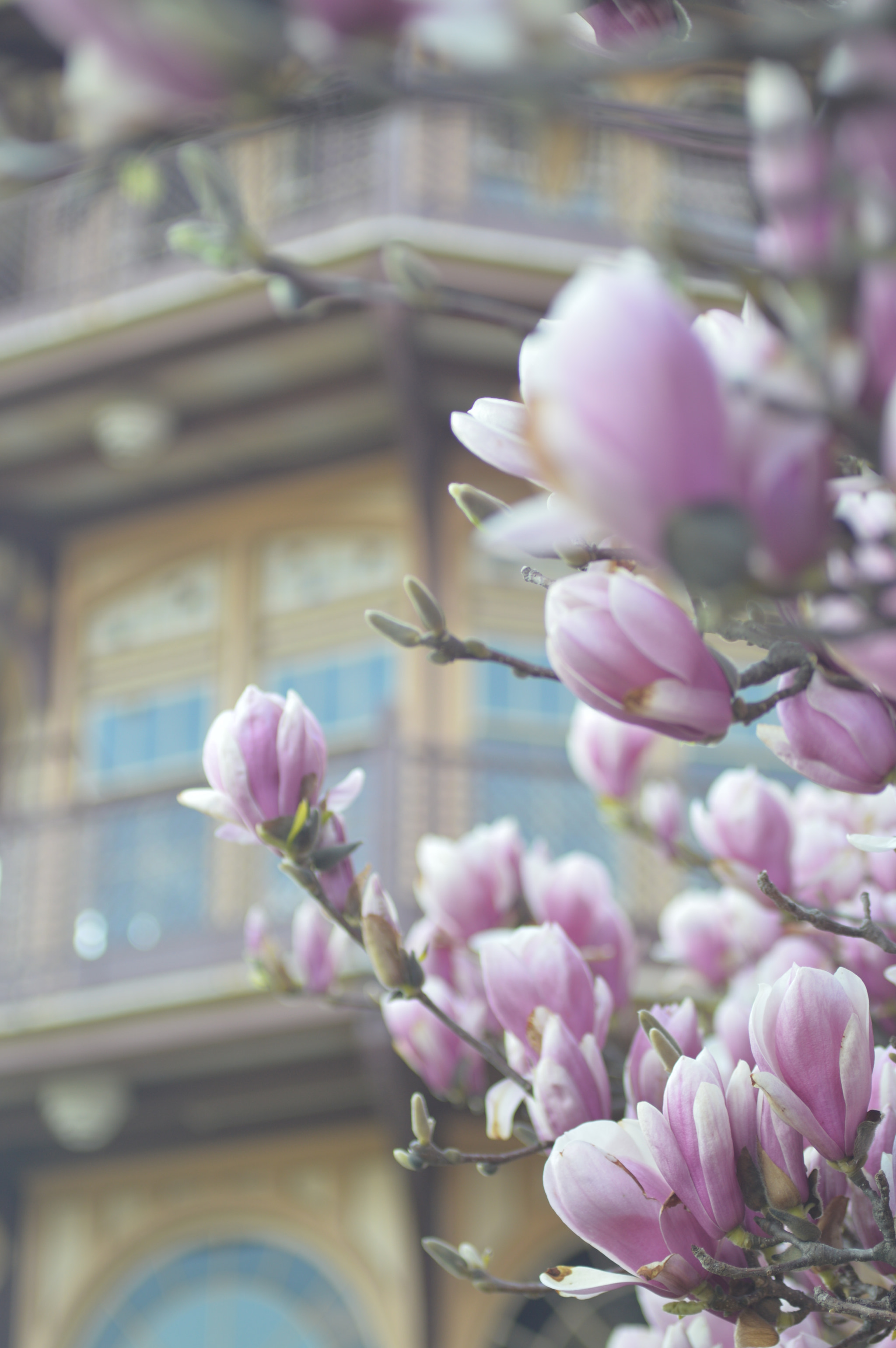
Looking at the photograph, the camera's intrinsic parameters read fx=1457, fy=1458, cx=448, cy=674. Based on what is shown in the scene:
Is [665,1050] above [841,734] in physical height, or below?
below

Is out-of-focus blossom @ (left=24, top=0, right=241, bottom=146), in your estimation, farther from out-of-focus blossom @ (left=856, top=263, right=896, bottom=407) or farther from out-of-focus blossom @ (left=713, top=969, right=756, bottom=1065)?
out-of-focus blossom @ (left=713, top=969, right=756, bottom=1065)

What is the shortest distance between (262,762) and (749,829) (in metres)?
0.54

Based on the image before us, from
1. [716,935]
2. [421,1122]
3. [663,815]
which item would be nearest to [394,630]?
[421,1122]

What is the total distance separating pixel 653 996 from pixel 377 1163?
5.01 ft

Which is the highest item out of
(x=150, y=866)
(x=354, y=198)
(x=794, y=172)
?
(x=354, y=198)

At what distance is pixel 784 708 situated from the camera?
0.89 metres

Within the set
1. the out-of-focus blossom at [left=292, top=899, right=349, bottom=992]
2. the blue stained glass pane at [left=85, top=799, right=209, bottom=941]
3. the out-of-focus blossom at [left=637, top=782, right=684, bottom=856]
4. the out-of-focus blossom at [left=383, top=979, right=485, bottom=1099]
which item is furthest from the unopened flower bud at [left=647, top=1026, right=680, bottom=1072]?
the blue stained glass pane at [left=85, top=799, right=209, bottom=941]

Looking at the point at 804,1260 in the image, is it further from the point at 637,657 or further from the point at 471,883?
the point at 471,883

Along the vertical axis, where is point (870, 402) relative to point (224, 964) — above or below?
below

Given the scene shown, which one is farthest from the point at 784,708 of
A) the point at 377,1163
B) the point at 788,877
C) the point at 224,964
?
the point at 377,1163

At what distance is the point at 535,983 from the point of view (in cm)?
114

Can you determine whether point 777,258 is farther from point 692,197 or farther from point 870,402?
point 692,197

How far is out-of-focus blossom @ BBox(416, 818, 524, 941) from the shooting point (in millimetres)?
1534

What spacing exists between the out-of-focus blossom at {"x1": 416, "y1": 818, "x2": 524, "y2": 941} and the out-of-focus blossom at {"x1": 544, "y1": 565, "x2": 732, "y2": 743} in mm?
756
